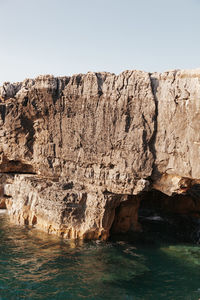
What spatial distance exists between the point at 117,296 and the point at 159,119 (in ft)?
35.1

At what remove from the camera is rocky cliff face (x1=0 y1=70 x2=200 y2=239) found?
57.9 ft

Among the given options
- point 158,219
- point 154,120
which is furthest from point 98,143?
point 158,219

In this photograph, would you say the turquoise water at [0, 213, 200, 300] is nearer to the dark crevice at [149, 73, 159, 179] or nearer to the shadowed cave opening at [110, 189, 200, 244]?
the shadowed cave opening at [110, 189, 200, 244]

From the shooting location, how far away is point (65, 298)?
1283cm

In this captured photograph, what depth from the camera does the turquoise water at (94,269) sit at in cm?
1331

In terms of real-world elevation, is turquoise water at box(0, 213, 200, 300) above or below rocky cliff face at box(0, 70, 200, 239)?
below

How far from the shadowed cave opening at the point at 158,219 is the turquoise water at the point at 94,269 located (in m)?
1.69

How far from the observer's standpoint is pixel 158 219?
2653 cm

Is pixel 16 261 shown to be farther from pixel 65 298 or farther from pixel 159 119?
pixel 159 119

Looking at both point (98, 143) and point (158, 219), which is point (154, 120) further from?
point (158, 219)

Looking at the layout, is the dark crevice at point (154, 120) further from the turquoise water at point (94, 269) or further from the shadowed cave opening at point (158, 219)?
the turquoise water at point (94, 269)

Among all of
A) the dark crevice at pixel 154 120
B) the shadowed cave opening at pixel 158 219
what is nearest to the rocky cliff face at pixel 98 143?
the dark crevice at pixel 154 120

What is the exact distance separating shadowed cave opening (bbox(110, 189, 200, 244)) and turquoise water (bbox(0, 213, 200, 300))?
1690 mm

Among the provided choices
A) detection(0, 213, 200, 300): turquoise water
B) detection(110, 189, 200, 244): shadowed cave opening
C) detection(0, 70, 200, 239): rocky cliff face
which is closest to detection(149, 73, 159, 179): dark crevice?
detection(0, 70, 200, 239): rocky cliff face
